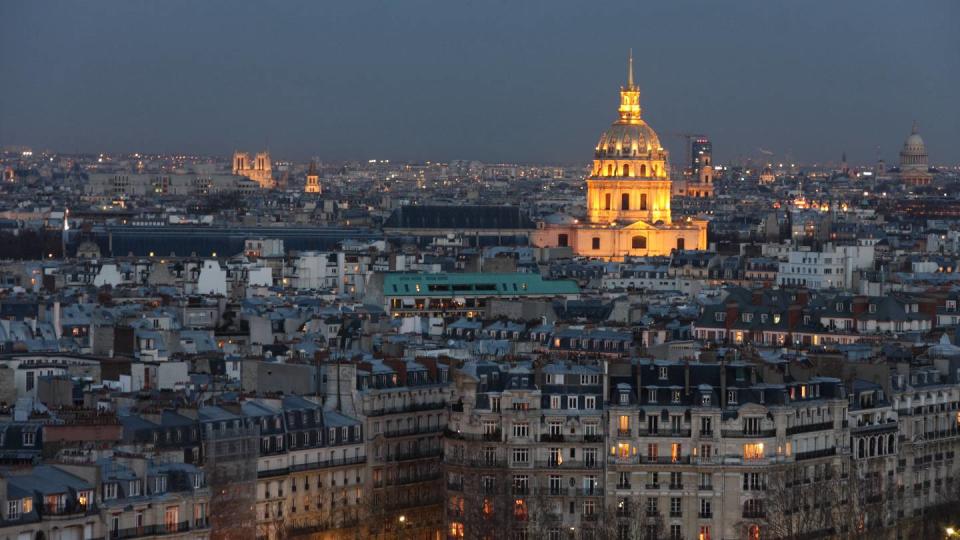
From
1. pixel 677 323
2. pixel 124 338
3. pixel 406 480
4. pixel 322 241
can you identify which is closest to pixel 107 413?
pixel 406 480

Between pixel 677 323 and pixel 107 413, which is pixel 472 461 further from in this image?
pixel 677 323

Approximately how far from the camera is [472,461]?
5416cm

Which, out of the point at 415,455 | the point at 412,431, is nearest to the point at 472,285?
the point at 412,431

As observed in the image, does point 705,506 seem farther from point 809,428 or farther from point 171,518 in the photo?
point 171,518

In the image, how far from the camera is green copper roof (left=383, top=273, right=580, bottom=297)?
313 ft

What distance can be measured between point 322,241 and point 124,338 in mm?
86545

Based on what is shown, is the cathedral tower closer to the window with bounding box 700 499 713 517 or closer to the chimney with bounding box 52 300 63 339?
the chimney with bounding box 52 300 63 339

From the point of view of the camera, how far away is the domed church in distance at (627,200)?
151875 millimetres

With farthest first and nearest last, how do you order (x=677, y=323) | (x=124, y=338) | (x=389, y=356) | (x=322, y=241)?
(x=322, y=241) → (x=677, y=323) → (x=124, y=338) → (x=389, y=356)

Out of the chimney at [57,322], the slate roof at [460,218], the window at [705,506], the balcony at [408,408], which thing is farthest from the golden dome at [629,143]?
the window at [705,506]

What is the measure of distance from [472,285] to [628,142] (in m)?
58.2

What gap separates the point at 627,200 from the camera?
156 meters

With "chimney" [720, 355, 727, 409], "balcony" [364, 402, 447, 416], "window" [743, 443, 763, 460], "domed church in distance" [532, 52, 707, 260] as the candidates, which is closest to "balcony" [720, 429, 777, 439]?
"window" [743, 443, 763, 460]

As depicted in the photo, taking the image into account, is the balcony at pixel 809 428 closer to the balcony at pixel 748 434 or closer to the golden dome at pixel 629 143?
the balcony at pixel 748 434
